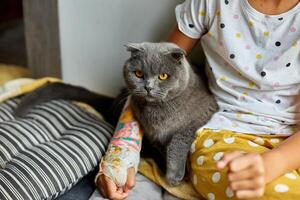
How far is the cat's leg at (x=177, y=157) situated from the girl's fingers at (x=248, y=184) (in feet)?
0.85

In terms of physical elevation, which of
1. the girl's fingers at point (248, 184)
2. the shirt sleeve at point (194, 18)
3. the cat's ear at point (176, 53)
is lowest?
the girl's fingers at point (248, 184)

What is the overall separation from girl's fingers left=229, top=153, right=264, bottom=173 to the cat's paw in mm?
278

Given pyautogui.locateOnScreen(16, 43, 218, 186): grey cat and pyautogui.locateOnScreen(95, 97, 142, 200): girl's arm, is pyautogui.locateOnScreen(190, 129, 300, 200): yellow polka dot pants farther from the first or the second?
pyautogui.locateOnScreen(95, 97, 142, 200): girl's arm

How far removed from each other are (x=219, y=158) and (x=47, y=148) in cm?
44

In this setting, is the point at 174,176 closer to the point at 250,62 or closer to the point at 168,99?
the point at 168,99

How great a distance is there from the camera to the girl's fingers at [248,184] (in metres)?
0.77

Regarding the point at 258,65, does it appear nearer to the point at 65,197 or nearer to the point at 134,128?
the point at 134,128

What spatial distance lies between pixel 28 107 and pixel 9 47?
0.88 m

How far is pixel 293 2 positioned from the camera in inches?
38.2

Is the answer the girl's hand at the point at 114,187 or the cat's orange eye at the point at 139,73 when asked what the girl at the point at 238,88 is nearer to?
the girl's hand at the point at 114,187

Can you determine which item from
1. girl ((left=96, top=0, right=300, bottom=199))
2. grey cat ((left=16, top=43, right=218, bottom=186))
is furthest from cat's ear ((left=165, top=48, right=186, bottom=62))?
girl ((left=96, top=0, right=300, bottom=199))

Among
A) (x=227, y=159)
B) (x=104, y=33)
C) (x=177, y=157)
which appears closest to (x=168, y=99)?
(x=177, y=157)

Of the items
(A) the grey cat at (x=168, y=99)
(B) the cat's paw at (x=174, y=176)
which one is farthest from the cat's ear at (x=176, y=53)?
(B) the cat's paw at (x=174, y=176)

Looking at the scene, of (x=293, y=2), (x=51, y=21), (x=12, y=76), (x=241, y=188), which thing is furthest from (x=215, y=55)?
(x=12, y=76)
